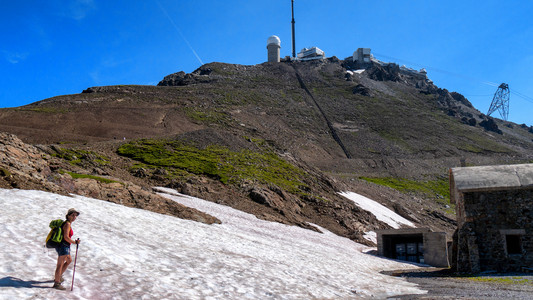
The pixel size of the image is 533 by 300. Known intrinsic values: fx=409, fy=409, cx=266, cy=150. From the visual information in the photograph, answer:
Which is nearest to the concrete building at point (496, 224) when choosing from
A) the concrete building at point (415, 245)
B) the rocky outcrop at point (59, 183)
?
the concrete building at point (415, 245)

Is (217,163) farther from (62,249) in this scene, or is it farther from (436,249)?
(62,249)

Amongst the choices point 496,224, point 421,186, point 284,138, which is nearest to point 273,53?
point 284,138

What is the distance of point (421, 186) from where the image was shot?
8144 cm

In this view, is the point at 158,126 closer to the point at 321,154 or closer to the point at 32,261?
the point at 321,154

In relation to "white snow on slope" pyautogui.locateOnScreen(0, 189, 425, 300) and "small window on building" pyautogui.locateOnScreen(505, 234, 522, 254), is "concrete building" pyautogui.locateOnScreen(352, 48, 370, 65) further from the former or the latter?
"white snow on slope" pyautogui.locateOnScreen(0, 189, 425, 300)

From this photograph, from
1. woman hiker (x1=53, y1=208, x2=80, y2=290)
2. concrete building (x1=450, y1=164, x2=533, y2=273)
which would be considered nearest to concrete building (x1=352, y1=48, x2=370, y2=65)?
concrete building (x1=450, y1=164, x2=533, y2=273)

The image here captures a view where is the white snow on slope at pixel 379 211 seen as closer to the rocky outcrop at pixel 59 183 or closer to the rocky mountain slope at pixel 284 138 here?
the rocky mountain slope at pixel 284 138

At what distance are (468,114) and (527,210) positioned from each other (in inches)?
5934

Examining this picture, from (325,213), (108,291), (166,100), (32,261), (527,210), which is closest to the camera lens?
(108,291)

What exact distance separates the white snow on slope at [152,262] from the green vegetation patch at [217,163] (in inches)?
874

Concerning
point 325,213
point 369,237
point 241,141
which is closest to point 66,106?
point 241,141

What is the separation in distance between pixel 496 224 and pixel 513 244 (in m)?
1.51

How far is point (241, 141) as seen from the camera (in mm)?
69312

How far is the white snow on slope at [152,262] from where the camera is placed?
33.3 feet
